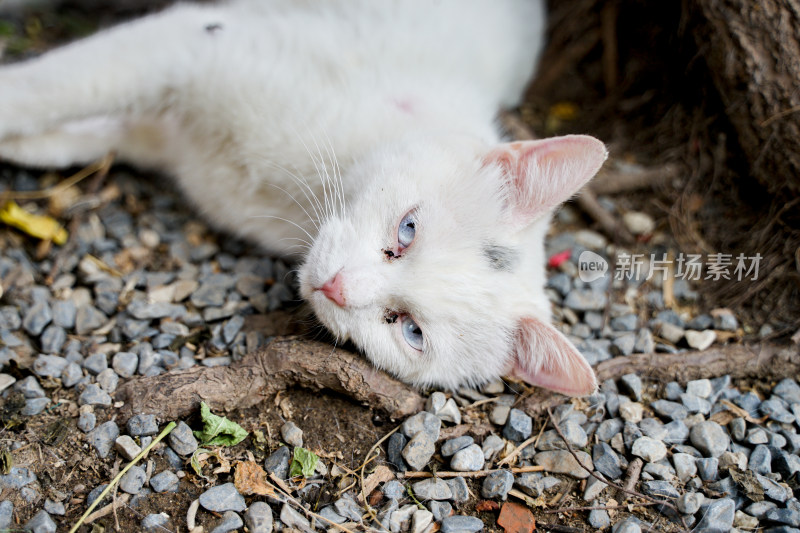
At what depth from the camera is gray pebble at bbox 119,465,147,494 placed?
1.79m

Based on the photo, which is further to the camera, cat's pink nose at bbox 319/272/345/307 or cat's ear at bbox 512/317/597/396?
cat's ear at bbox 512/317/597/396

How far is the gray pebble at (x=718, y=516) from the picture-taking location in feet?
6.22

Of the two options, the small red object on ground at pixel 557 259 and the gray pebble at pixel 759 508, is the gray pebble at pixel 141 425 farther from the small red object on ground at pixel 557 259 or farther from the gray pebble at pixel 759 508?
the gray pebble at pixel 759 508

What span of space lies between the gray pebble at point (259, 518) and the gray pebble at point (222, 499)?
0.03 metres

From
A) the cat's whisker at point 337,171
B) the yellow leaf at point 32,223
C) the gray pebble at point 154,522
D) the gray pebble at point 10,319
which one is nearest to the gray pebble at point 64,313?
the gray pebble at point 10,319

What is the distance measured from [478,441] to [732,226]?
1606 millimetres

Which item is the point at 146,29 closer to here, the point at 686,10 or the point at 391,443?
the point at 391,443

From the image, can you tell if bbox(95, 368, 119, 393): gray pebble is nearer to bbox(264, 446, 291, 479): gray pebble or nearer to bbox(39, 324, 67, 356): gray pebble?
bbox(39, 324, 67, 356): gray pebble

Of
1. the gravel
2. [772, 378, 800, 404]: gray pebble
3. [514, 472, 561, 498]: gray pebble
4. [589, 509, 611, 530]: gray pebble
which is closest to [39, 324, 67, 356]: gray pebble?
the gravel

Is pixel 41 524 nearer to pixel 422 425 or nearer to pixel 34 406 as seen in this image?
pixel 34 406

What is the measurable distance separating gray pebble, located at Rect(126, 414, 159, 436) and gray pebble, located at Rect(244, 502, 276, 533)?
40 cm

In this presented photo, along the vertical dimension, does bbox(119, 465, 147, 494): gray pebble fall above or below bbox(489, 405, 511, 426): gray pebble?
below

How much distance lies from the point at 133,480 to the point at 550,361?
1343 mm

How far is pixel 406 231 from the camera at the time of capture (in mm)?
1938
